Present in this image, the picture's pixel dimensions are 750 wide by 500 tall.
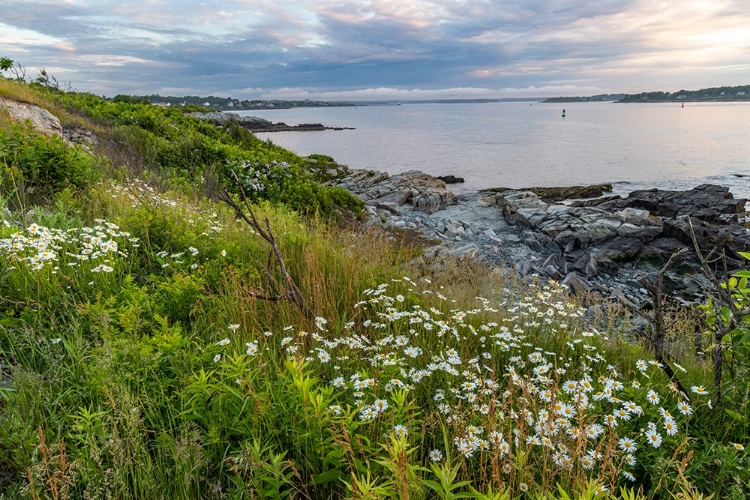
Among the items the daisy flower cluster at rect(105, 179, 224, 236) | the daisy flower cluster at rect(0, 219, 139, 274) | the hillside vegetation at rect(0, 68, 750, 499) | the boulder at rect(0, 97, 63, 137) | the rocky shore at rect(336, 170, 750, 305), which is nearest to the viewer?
the hillside vegetation at rect(0, 68, 750, 499)

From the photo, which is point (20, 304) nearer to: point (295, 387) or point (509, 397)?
point (295, 387)

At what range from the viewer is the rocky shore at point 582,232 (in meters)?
13.9

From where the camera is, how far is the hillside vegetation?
2307 mm

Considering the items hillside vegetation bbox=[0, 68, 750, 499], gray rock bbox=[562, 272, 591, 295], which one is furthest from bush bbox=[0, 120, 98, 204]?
gray rock bbox=[562, 272, 591, 295]

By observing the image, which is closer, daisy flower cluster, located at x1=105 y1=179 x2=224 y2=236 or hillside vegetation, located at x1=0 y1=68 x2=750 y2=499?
hillside vegetation, located at x1=0 y1=68 x2=750 y2=499

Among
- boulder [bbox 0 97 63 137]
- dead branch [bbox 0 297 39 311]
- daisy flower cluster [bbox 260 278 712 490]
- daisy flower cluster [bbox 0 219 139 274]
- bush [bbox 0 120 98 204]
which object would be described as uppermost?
boulder [bbox 0 97 63 137]

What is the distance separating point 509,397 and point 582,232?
15.8 metres

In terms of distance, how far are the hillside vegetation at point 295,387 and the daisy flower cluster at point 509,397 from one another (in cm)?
2

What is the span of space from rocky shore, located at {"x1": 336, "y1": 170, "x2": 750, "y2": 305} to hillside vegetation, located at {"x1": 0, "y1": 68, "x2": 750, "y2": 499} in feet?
19.4

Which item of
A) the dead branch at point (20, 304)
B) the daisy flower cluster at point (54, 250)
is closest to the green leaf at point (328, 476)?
the daisy flower cluster at point (54, 250)

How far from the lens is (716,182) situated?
96.7 feet

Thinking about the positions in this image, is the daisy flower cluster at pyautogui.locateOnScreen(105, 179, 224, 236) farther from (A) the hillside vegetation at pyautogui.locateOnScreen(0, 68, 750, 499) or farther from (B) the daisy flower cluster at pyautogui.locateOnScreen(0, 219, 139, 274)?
(B) the daisy flower cluster at pyautogui.locateOnScreen(0, 219, 139, 274)

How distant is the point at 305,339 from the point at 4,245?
2.96 metres

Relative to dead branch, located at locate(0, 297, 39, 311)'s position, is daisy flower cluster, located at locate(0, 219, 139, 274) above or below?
above
